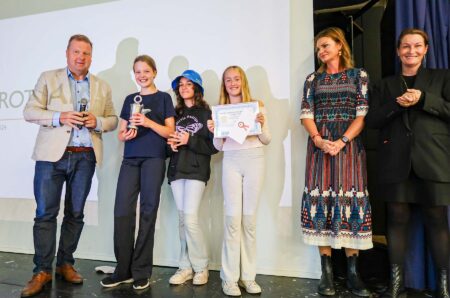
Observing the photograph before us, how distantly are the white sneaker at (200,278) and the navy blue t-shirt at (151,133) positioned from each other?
0.81 meters

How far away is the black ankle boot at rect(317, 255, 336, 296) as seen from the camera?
207 cm

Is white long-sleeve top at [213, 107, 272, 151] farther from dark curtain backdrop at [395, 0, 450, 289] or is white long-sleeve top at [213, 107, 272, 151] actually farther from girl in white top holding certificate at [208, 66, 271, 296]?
dark curtain backdrop at [395, 0, 450, 289]

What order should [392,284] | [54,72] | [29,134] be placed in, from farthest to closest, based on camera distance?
1. [29,134]
2. [54,72]
3. [392,284]

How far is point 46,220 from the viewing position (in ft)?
A: 7.16

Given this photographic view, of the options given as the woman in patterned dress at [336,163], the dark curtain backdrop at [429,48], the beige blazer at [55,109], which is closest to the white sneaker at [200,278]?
the woman in patterned dress at [336,163]

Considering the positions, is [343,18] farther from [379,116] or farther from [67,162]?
[67,162]

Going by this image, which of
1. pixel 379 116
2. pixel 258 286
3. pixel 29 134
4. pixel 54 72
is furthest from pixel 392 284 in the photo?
pixel 29 134

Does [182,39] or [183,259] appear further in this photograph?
[182,39]

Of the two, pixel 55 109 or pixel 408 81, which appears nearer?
pixel 408 81

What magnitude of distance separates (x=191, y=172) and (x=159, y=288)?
2.53 feet

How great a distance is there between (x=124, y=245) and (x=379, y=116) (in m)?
1.75

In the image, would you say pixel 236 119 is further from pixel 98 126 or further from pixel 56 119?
pixel 56 119

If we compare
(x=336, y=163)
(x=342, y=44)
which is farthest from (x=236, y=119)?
(x=342, y=44)

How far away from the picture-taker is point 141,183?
7.39 ft
